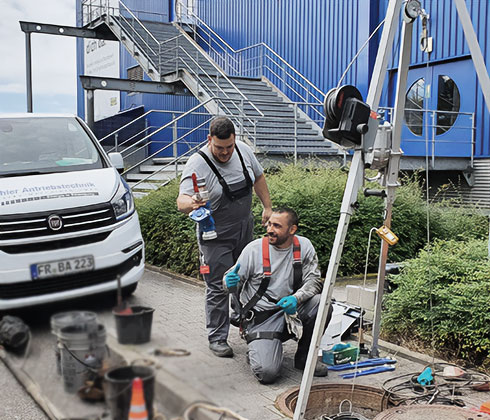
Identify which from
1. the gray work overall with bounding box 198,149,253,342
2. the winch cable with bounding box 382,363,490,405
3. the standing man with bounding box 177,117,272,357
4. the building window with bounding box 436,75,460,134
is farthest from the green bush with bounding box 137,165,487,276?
the building window with bounding box 436,75,460,134

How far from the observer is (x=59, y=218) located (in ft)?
2.10

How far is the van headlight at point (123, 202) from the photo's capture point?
704 mm

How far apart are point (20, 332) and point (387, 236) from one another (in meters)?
2.74

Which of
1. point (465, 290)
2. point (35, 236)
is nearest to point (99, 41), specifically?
point (35, 236)

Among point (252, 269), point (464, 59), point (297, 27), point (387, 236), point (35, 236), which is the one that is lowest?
point (252, 269)

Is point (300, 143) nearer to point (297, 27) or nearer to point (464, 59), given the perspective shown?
point (464, 59)

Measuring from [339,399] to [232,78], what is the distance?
32.0 ft

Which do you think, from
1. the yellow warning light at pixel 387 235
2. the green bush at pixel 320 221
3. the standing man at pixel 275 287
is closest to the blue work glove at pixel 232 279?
the standing man at pixel 275 287

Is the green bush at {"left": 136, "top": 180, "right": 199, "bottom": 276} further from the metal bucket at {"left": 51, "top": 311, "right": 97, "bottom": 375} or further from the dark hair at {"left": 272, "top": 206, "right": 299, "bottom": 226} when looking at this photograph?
the dark hair at {"left": 272, "top": 206, "right": 299, "bottom": 226}

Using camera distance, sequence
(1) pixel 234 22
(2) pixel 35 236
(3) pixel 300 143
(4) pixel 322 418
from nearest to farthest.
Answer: (2) pixel 35 236
(1) pixel 234 22
(4) pixel 322 418
(3) pixel 300 143

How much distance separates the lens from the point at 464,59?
37.3 ft

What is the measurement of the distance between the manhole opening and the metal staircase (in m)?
1.72

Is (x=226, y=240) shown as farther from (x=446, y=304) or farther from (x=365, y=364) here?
(x=446, y=304)

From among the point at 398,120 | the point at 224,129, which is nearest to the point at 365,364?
the point at 398,120
